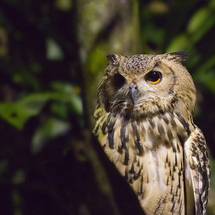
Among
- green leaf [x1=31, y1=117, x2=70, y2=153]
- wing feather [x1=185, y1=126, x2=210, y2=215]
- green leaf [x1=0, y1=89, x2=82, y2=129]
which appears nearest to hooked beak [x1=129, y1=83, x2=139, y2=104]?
wing feather [x1=185, y1=126, x2=210, y2=215]

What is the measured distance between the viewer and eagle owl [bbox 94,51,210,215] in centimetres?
173

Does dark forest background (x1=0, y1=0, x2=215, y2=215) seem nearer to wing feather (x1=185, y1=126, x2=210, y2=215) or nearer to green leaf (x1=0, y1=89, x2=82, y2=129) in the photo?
green leaf (x1=0, y1=89, x2=82, y2=129)

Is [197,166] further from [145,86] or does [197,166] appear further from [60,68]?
[60,68]

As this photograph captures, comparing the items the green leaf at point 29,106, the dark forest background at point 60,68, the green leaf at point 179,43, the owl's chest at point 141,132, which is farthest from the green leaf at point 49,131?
the owl's chest at point 141,132

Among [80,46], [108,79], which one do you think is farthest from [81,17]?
[108,79]

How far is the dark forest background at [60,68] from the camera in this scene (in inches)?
78.3

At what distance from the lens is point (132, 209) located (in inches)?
45.8

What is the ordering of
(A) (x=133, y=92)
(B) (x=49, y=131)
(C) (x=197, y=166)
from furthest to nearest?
(B) (x=49, y=131), (C) (x=197, y=166), (A) (x=133, y=92)

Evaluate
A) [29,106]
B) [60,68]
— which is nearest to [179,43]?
[60,68]

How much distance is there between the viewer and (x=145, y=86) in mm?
1725

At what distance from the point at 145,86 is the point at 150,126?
0.15 meters

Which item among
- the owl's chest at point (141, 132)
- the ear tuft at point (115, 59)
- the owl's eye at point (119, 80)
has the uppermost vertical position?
the ear tuft at point (115, 59)

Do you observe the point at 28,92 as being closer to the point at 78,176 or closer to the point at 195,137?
the point at 195,137

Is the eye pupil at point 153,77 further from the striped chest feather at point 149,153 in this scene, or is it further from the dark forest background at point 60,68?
the dark forest background at point 60,68
